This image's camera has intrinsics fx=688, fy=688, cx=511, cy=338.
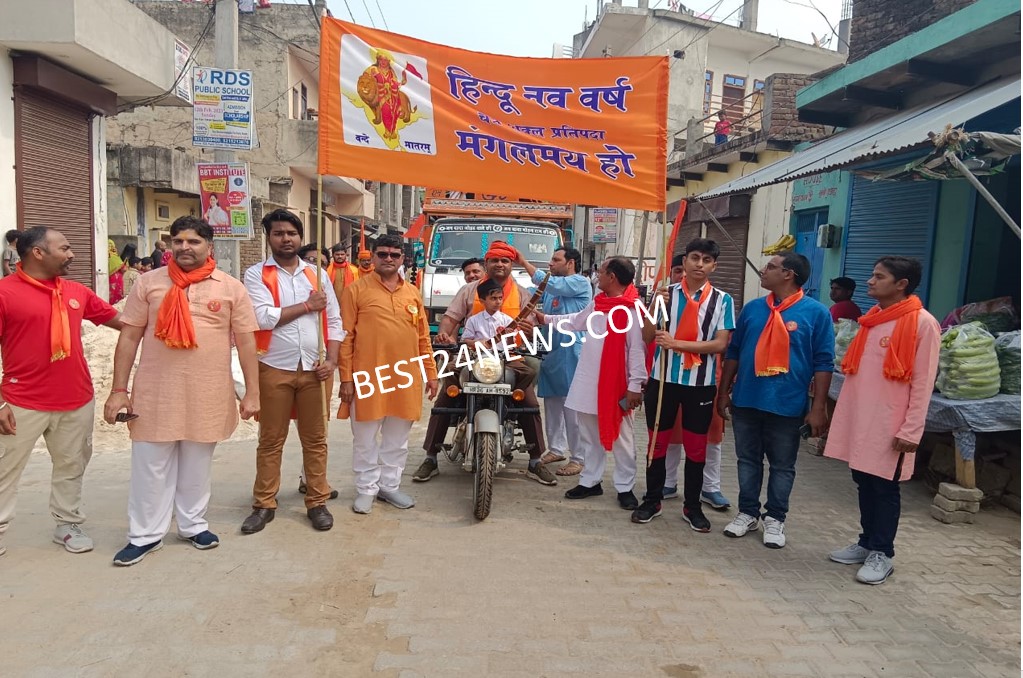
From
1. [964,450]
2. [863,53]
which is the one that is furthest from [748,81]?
[964,450]

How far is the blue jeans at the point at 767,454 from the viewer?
4035 mm

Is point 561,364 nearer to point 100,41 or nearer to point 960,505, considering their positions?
point 960,505

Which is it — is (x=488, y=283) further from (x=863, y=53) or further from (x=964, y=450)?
(x=863, y=53)

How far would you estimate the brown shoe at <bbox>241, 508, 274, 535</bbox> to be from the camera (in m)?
4.04

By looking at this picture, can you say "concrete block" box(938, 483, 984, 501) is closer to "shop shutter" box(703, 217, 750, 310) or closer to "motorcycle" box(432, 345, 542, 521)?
"motorcycle" box(432, 345, 542, 521)

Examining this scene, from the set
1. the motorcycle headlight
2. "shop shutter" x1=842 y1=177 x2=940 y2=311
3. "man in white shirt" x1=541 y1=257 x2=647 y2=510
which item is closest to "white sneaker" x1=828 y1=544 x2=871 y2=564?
"man in white shirt" x1=541 y1=257 x2=647 y2=510

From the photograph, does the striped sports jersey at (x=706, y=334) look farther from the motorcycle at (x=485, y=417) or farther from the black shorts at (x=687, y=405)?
the motorcycle at (x=485, y=417)

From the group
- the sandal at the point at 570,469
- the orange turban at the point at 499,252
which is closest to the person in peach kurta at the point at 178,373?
the orange turban at the point at 499,252

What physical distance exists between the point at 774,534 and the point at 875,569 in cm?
58

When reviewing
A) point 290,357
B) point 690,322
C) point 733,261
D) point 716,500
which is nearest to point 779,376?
point 690,322

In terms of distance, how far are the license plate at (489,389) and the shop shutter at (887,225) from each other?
4.28 meters

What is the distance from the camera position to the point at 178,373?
3.54 metres

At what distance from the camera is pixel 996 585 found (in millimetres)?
3605

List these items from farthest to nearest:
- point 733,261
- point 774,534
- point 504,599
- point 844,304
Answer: point 733,261 < point 844,304 < point 774,534 < point 504,599
